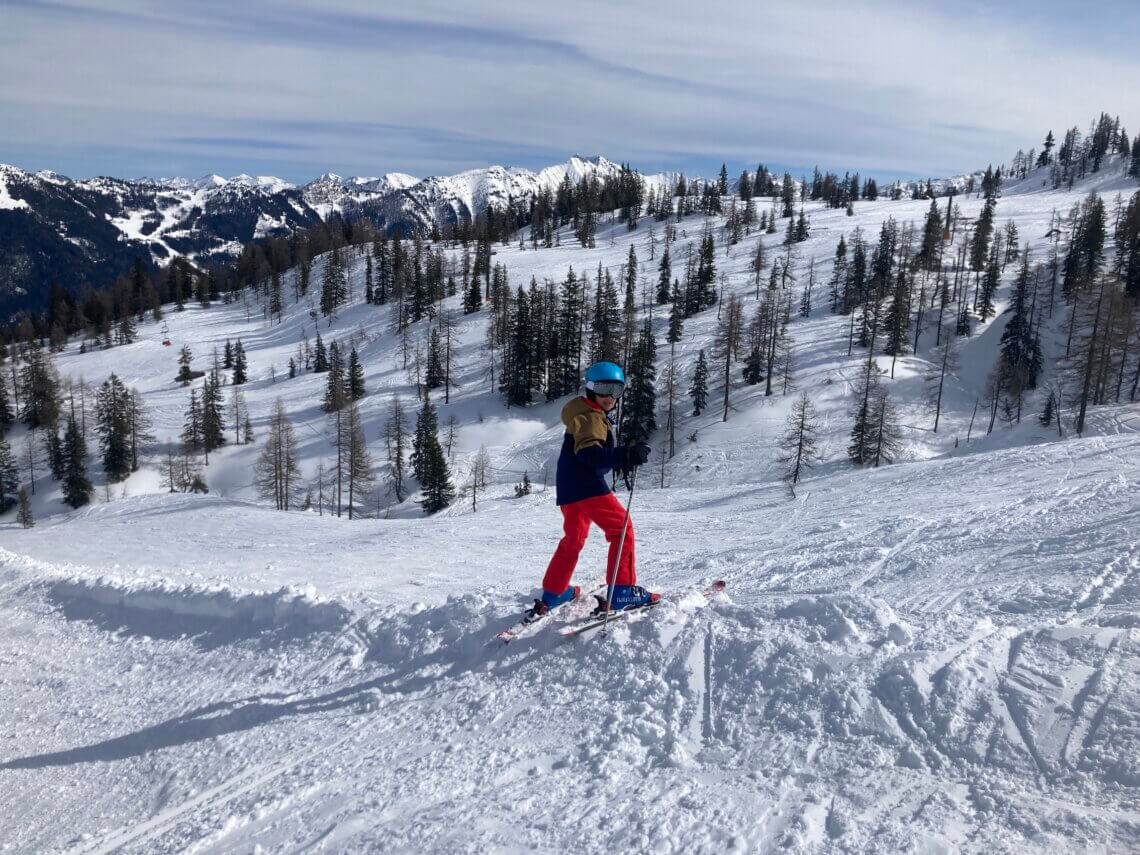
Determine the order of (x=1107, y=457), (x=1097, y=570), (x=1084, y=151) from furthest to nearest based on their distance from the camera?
1. (x=1084, y=151)
2. (x=1107, y=457)
3. (x=1097, y=570)

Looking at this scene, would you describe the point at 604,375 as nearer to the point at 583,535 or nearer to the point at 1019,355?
the point at 583,535

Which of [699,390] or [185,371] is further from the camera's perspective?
[185,371]

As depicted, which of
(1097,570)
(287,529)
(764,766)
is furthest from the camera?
(287,529)

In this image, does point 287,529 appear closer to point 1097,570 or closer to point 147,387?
point 1097,570

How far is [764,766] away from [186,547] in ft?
48.1

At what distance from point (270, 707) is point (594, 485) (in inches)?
155

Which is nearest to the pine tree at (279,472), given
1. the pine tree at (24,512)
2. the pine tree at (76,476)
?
the pine tree at (76,476)

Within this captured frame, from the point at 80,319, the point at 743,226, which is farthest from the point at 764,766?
the point at 80,319

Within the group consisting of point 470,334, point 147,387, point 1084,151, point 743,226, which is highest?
point 1084,151

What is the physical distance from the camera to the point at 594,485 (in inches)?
249

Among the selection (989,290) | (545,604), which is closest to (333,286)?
(989,290)

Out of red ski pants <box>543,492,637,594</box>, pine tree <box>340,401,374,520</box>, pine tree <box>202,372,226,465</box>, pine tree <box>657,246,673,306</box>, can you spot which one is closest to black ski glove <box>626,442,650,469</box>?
red ski pants <box>543,492,637,594</box>

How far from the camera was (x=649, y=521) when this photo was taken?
15.0m

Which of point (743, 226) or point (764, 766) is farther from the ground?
Result: point (743, 226)
